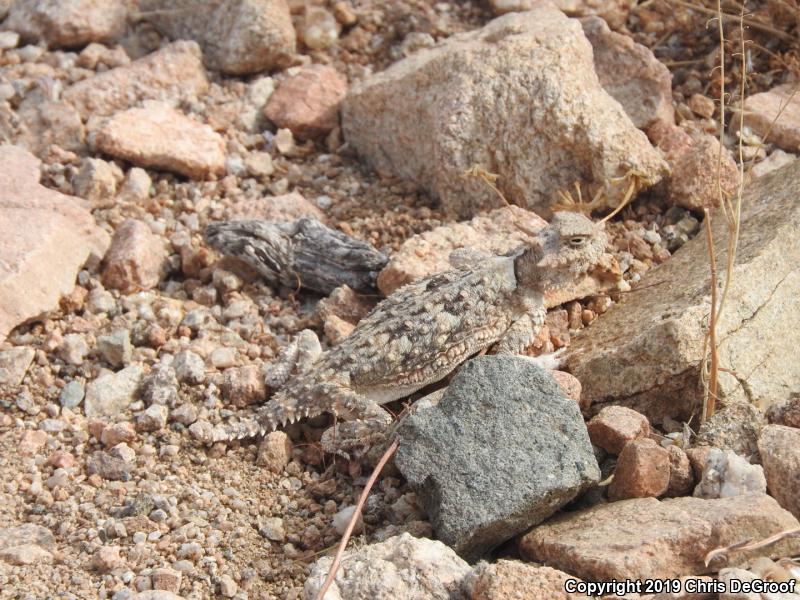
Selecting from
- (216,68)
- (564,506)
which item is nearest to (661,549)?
(564,506)

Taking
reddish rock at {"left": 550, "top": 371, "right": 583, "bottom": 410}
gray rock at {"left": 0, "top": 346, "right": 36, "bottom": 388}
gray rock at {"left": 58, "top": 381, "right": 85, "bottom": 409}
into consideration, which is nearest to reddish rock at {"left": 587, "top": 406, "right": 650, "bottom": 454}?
reddish rock at {"left": 550, "top": 371, "right": 583, "bottom": 410}

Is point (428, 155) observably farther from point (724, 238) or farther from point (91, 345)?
point (91, 345)

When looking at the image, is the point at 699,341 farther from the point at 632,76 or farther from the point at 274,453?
the point at 632,76

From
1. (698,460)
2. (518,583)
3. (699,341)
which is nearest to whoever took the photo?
(518,583)

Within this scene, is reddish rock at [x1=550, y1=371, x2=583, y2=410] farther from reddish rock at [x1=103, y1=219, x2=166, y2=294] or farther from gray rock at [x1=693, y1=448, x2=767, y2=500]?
reddish rock at [x1=103, y1=219, x2=166, y2=294]

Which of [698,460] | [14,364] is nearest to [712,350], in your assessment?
[698,460]

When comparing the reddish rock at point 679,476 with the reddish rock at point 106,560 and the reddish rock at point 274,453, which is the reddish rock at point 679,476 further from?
the reddish rock at point 106,560
